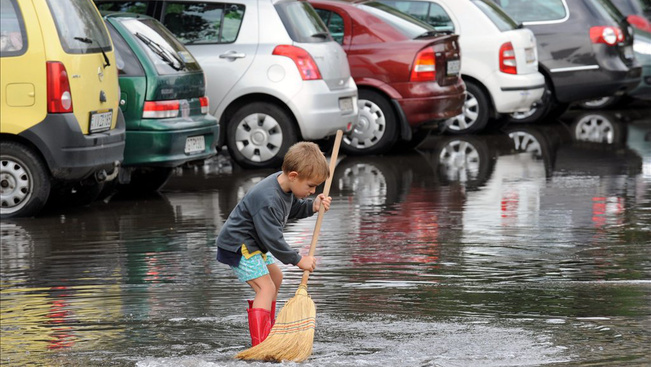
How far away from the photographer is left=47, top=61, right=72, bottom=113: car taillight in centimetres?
1056

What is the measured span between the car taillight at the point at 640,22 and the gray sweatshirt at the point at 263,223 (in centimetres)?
1521

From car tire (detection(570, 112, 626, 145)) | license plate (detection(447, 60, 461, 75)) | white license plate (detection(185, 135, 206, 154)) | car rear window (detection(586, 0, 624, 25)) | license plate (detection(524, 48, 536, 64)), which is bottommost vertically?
car tire (detection(570, 112, 626, 145))

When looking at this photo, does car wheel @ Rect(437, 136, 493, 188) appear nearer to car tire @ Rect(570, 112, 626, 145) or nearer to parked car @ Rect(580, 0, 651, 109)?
car tire @ Rect(570, 112, 626, 145)

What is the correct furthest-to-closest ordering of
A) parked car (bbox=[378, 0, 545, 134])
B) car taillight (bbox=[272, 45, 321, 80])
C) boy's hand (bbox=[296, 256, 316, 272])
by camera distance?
parked car (bbox=[378, 0, 545, 134])
car taillight (bbox=[272, 45, 321, 80])
boy's hand (bbox=[296, 256, 316, 272])

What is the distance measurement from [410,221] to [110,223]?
7.51 ft

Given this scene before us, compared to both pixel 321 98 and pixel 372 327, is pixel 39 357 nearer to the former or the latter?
pixel 372 327

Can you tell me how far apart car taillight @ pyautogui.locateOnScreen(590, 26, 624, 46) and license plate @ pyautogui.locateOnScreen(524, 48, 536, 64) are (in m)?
1.40

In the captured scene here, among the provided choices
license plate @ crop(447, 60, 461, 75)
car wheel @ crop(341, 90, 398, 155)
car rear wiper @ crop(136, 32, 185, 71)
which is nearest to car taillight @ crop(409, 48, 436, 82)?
license plate @ crop(447, 60, 461, 75)

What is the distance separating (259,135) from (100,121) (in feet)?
11.4

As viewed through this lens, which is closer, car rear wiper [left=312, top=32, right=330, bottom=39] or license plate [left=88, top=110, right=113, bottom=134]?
license plate [left=88, top=110, right=113, bottom=134]

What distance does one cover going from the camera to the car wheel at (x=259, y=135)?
14.2 metres

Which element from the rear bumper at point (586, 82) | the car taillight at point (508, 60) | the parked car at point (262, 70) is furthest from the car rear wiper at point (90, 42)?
the rear bumper at point (586, 82)

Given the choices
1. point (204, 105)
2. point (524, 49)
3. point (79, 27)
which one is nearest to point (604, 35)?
point (524, 49)

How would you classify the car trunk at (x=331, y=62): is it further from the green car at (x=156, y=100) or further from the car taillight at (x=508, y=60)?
the car taillight at (x=508, y=60)
